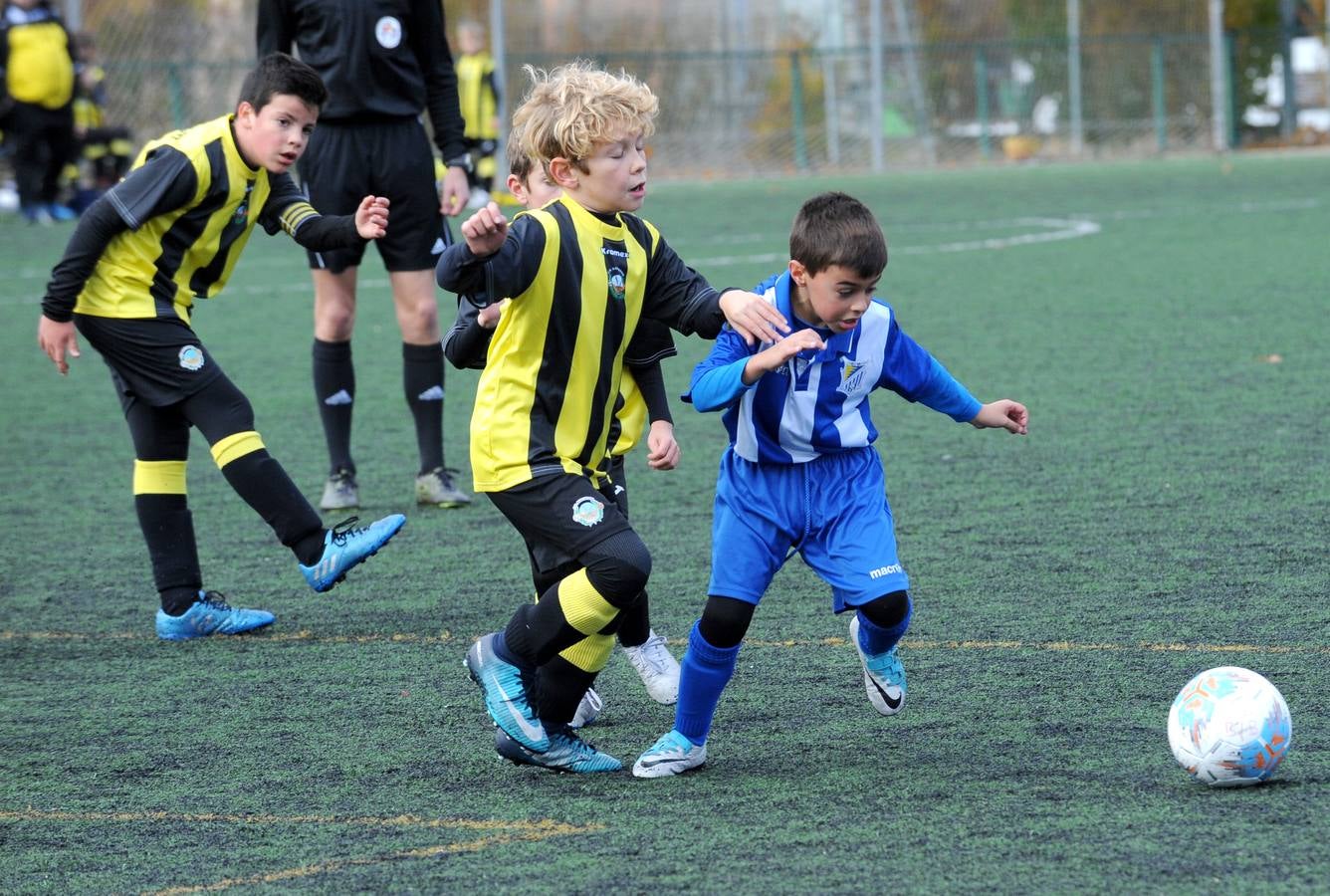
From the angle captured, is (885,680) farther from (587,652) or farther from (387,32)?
(387,32)

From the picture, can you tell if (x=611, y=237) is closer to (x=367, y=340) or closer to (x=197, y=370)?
(x=197, y=370)

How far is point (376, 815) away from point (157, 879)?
43 cm

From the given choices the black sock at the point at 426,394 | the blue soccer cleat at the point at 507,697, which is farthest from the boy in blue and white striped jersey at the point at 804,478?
the black sock at the point at 426,394

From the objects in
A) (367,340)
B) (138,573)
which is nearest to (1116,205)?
(367,340)

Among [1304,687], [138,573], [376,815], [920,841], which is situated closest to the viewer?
[920,841]

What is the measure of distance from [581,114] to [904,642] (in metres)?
1.56

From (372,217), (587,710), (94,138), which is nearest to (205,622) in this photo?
(372,217)

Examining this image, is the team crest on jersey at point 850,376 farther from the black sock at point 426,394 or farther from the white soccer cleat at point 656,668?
the black sock at point 426,394

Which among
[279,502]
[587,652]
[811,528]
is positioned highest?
[811,528]

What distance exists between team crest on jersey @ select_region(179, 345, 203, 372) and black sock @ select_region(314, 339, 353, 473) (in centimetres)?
147

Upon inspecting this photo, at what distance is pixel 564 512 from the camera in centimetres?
350

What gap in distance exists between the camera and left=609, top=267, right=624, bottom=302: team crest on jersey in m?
3.55

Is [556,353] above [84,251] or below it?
below

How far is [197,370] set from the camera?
16.0 feet
